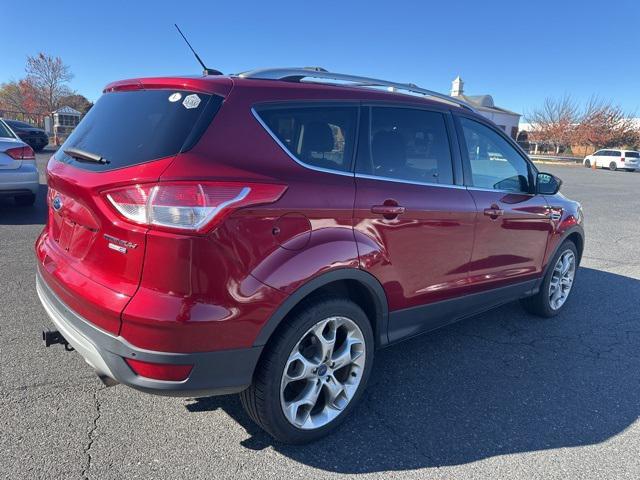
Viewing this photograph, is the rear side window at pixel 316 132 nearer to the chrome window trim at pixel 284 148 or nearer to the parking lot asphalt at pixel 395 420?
the chrome window trim at pixel 284 148

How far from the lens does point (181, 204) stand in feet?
6.61

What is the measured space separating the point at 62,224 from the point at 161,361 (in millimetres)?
1103

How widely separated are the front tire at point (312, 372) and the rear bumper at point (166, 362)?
5.7 inches

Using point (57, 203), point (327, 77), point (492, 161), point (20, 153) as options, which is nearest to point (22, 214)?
point (20, 153)

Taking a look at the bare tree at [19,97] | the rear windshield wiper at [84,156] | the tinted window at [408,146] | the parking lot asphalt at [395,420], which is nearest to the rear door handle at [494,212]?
the tinted window at [408,146]

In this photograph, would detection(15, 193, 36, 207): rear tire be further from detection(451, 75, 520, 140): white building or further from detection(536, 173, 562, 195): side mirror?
detection(451, 75, 520, 140): white building

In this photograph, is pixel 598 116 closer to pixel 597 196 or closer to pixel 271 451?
pixel 597 196

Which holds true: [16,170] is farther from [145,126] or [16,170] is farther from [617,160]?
[617,160]

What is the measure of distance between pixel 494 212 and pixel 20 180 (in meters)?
6.88

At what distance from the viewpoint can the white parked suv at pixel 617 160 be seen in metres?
39.8

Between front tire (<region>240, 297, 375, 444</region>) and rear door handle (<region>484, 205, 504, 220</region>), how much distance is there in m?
1.38

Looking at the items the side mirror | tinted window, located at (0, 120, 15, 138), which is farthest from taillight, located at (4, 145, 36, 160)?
the side mirror

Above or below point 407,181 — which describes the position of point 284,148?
above

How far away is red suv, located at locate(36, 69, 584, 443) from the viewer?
205 centimetres
